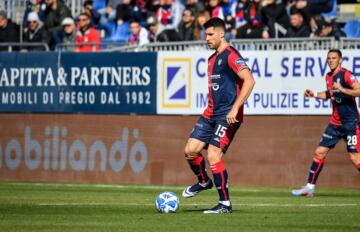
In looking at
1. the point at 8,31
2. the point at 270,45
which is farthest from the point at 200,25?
the point at 8,31

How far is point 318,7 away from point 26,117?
6951mm

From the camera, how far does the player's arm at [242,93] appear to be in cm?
1305

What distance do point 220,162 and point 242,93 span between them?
0.94 meters

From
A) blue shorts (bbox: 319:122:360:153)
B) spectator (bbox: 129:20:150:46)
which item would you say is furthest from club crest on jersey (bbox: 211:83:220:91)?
spectator (bbox: 129:20:150:46)

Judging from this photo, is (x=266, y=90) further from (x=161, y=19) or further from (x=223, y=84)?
(x=223, y=84)

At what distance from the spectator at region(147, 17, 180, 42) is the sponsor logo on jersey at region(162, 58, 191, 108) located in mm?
1875

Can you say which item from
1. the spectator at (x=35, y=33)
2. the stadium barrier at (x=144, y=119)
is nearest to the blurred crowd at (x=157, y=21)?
the spectator at (x=35, y=33)

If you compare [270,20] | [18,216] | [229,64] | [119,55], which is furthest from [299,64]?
[18,216]

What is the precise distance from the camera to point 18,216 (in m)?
13.0

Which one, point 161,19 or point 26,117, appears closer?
point 26,117

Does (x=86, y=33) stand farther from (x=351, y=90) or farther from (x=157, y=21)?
(x=351, y=90)

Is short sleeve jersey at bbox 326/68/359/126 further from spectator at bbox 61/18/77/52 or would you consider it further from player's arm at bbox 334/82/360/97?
spectator at bbox 61/18/77/52

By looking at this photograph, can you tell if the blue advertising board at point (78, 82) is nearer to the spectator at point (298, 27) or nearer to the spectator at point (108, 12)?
the spectator at point (298, 27)

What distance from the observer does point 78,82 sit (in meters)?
22.8
